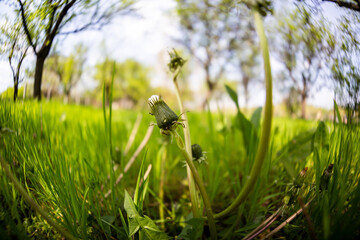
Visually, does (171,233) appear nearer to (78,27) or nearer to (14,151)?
(14,151)

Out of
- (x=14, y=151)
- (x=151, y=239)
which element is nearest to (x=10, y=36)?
(x=14, y=151)

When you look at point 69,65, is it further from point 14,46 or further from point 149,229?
point 149,229

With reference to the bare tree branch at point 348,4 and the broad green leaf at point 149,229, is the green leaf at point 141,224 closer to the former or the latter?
the broad green leaf at point 149,229

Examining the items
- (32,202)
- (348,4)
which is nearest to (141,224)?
Answer: (32,202)

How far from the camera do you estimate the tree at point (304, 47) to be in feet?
1.35

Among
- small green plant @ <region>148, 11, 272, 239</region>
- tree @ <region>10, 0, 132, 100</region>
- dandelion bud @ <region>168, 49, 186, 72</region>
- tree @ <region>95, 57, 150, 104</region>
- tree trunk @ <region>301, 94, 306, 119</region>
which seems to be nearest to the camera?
small green plant @ <region>148, 11, 272, 239</region>

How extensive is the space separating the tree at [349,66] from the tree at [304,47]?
0.07 feet

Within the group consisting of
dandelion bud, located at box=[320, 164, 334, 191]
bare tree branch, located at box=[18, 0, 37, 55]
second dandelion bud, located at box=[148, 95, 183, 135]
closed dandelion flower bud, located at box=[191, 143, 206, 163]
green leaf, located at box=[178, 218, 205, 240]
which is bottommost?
green leaf, located at box=[178, 218, 205, 240]

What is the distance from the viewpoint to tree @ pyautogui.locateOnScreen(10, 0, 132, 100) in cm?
39

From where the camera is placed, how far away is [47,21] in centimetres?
42

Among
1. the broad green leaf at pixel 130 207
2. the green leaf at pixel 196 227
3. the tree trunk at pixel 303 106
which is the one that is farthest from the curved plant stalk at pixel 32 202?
the tree trunk at pixel 303 106

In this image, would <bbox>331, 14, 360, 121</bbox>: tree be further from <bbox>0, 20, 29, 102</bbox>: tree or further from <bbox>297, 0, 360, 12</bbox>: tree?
<bbox>0, 20, 29, 102</bbox>: tree

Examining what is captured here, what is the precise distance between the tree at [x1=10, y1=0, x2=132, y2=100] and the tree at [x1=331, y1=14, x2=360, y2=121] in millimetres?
523

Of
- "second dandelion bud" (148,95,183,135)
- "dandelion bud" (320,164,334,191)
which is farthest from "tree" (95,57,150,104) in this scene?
"dandelion bud" (320,164,334,191)
